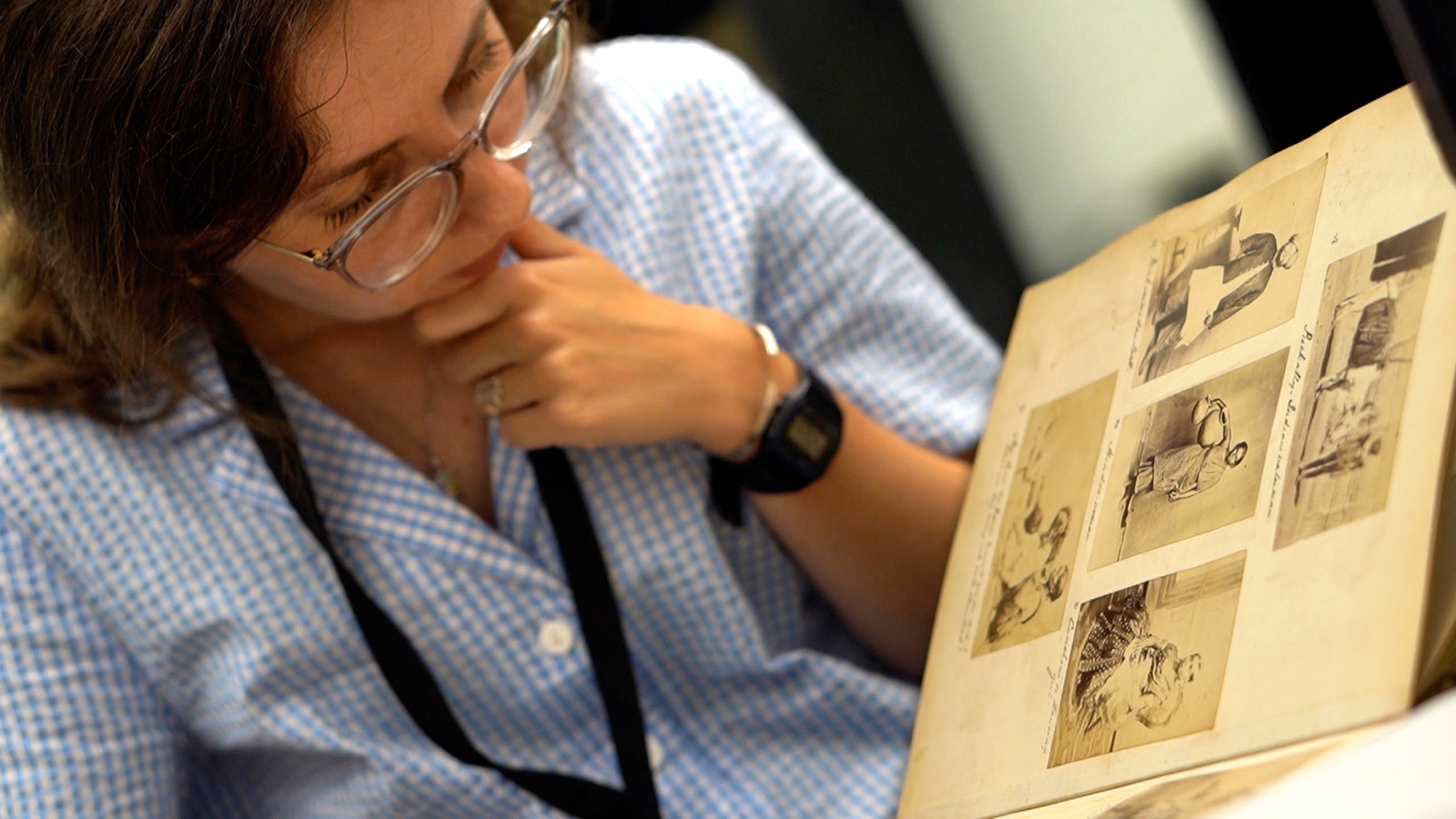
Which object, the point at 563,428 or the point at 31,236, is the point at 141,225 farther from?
the point at 563,428

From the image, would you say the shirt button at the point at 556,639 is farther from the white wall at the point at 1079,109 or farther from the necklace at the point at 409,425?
the white wall at the point at 1079,109

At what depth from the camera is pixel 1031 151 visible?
239 centimetres

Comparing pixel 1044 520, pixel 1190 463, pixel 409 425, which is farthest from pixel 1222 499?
pixel 409 425

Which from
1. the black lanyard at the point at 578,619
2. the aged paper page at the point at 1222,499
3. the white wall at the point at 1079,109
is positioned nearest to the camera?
the aged paper page at the point at 1222,499

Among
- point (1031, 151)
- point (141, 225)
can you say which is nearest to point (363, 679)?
point (141, 225)

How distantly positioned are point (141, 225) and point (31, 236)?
14 centimetres

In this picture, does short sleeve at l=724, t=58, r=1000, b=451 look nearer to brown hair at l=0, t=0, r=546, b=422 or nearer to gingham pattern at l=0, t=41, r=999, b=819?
gingham pattern at l=0, t=41, r=999, b=819

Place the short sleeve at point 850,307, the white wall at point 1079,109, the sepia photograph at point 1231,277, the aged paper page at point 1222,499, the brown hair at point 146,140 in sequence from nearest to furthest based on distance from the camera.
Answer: the aged paper page at point 1222,499
the sepia photograph at point 1231,277
the brown hair at point 146,140
the short sleeve at point 850,307
the white wall at point 1079,109

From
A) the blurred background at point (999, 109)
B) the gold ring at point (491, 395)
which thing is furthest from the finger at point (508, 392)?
the blurred background at point (999, 109)

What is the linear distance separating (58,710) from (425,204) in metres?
0.43

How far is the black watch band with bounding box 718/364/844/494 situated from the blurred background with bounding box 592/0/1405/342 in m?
0.99

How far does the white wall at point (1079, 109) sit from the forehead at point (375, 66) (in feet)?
4.90

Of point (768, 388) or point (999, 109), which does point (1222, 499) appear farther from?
point (999, 109)

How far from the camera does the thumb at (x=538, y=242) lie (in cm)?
88
